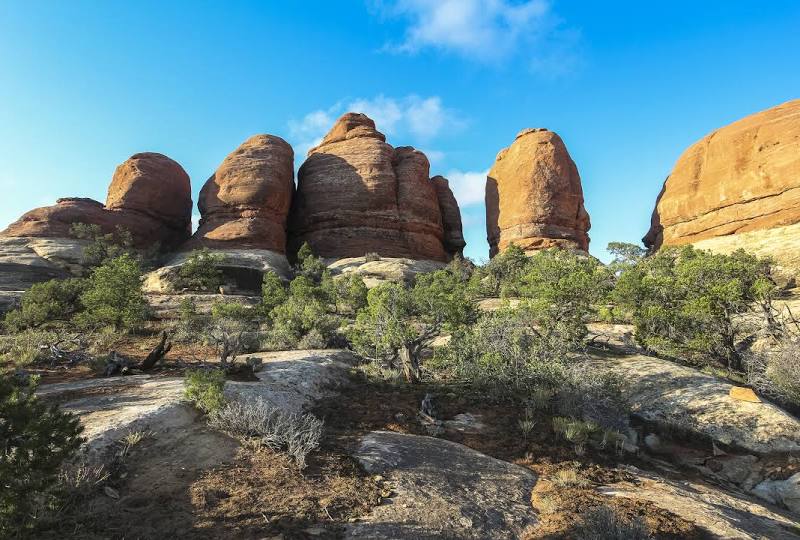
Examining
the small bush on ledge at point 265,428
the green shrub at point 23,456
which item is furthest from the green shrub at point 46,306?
the green shrub at point 23,456

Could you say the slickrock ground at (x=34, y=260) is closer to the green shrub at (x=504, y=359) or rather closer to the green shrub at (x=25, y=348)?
the green shrub at (x=25, y=348)

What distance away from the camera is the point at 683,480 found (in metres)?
7.62

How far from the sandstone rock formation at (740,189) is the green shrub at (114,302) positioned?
42857 millimetres

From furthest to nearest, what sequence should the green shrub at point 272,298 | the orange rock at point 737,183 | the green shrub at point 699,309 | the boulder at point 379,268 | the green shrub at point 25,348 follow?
the orange rock at point 737,183, the boulder at point 379,268, the green shrub at point 272,298, the green shrub at point 699,309, the green shrub at point 25,348

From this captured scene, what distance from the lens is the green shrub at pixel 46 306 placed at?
1809 cm

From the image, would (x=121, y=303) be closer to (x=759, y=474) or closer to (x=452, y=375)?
(x=452, y=375)

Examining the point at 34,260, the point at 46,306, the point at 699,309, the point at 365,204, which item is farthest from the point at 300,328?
the point at 365,204

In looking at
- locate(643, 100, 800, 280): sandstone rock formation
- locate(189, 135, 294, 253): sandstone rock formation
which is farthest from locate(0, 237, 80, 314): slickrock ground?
locate(643, 100, 800, 280): sandstone rock formation

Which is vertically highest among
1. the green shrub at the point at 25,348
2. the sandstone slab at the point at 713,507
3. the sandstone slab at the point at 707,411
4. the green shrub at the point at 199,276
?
the green shrub at the point at 199,276

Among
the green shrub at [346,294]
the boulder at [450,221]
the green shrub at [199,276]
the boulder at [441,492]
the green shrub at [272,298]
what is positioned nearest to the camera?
the boulder at [441,492]

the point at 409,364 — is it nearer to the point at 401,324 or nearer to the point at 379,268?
the point at 401,324

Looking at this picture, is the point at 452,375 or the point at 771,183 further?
the point at 771,183

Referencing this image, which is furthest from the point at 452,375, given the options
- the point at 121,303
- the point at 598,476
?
the point at 121,303

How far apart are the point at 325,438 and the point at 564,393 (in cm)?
639
